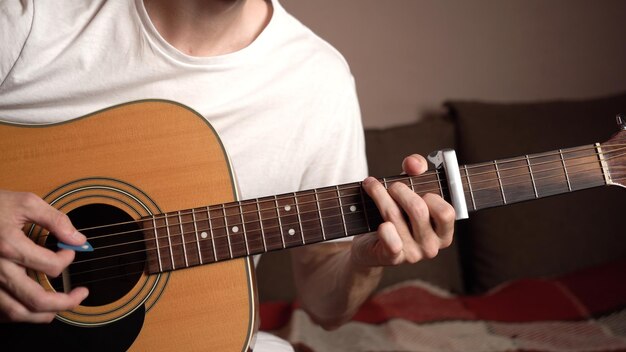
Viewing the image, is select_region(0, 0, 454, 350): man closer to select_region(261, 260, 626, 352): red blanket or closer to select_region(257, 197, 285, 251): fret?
select_region(257, 197, 285, 251): fret

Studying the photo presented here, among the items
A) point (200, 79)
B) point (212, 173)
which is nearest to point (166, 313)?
point (212, 173)

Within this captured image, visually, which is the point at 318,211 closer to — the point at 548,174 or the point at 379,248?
the point at 379,248

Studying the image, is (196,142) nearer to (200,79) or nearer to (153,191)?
(153,191)

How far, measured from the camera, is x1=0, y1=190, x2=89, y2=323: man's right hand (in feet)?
2.85

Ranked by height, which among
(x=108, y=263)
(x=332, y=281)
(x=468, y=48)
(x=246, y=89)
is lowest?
(x=332, y=281)

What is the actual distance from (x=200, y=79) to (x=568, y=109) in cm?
167

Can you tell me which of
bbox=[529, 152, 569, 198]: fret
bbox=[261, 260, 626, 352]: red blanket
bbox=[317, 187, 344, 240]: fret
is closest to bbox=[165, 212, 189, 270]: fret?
bbox=[317, 187, 344, 240]: fret

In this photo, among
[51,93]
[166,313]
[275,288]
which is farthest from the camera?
[275,288]

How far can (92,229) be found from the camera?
38.3 inches

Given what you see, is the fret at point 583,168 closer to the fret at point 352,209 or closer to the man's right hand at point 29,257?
the fret at point 352,209

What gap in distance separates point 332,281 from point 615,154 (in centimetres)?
62

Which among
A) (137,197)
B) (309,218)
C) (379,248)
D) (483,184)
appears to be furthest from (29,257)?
(483,184)

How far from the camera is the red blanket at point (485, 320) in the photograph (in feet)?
5.87

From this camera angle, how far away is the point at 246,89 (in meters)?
1.26
